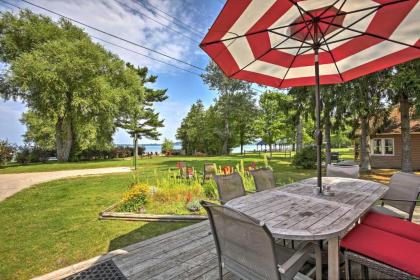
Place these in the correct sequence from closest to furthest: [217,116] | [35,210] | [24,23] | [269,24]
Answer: [269,24] → [35,210] → [24,23] → [217,116]

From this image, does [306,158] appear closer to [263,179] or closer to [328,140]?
[328,140]

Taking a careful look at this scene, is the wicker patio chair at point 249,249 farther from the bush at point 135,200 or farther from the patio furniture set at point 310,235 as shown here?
the bush at point 135,200

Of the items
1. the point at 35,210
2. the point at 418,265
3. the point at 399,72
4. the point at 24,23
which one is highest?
the point at 24,23

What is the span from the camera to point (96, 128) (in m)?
19.3

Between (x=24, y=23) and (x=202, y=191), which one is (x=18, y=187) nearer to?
(x=202, y=191)

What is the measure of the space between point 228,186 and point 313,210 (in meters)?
1.30

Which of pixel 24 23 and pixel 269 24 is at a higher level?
pixel 24 23

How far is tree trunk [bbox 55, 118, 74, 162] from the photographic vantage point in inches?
751

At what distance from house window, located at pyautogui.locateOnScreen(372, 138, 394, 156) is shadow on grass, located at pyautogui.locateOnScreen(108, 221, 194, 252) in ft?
45.8

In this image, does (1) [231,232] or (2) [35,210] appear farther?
(2) [35,210]

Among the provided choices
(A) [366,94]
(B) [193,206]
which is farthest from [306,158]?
(B) [193,206]

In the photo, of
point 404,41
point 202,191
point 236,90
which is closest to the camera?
point 404,41

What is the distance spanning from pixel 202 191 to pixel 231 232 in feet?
13.5

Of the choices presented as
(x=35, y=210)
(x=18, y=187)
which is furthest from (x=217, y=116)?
(x=35, y=210)
